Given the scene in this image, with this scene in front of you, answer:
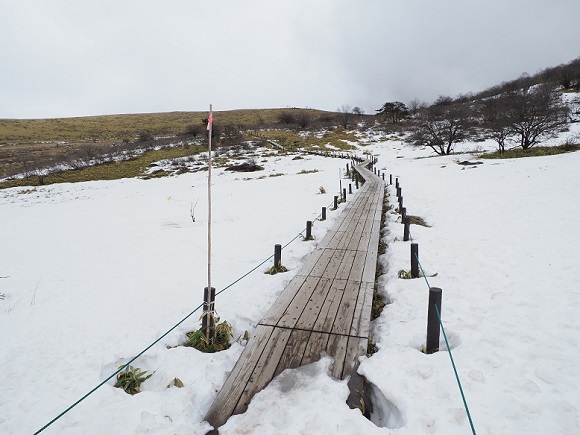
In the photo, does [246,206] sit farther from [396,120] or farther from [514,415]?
[396,120]

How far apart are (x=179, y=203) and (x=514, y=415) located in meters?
22.4

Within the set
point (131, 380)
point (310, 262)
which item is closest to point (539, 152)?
point (310, 262)

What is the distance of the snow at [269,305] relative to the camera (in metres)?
3.33

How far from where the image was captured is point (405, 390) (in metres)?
3.57

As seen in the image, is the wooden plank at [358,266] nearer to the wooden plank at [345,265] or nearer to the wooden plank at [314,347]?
the wooden plank at [345,265]

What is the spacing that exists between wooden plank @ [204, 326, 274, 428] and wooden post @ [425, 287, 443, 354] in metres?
2.39

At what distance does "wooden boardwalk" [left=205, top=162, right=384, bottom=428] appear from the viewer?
373 centimetres

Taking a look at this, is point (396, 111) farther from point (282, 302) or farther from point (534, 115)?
point (282, 302)

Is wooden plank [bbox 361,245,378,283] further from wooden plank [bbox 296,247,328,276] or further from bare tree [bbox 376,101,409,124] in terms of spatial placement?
bare tree [bbox 376,101,409,124]

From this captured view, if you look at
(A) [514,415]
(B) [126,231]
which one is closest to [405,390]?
(A) [514,415]

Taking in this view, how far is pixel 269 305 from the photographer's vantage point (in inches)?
244

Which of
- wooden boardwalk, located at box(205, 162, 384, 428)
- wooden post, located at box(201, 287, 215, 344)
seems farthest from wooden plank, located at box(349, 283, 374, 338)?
wooden post, located at box(201, 287, 215, 344)

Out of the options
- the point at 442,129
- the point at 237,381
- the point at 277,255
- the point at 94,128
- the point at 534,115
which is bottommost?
the point at 237,381

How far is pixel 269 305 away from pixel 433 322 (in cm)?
317
